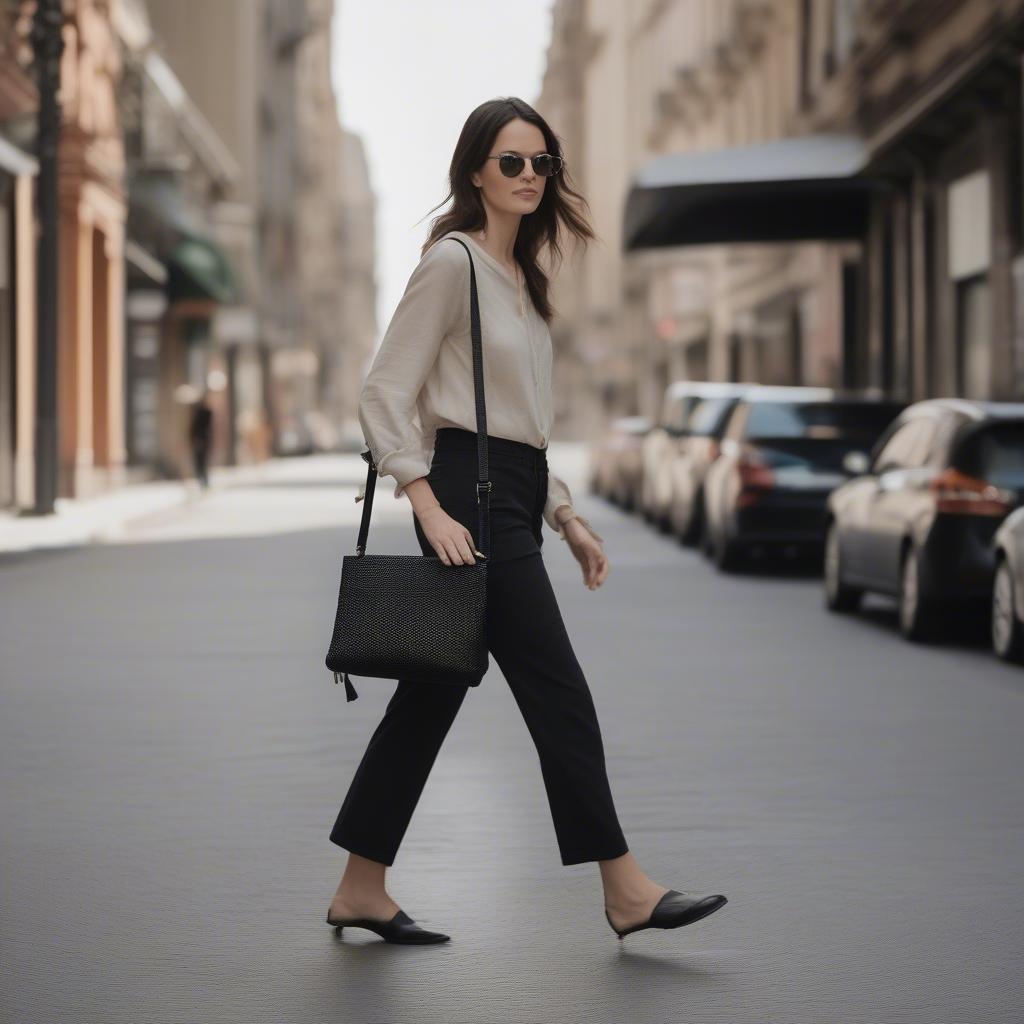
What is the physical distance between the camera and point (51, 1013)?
5082 mm

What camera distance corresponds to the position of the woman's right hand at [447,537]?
522 centimetres

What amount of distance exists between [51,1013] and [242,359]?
78504 millimetres

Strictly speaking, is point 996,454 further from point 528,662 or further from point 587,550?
point 528,662

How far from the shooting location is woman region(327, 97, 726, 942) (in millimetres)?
5324

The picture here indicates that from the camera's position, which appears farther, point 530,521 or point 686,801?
point 686,801

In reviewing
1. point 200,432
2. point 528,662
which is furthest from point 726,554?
point 200,432

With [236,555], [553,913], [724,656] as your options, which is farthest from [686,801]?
[236,555]

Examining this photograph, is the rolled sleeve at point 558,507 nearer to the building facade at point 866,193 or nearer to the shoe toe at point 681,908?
the shoe toe at point 681,908

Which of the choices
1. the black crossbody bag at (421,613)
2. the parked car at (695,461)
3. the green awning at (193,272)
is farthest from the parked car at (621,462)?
the black crossbody bag at (421,613)

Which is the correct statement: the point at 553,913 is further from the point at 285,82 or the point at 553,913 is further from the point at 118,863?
the point at 285,82

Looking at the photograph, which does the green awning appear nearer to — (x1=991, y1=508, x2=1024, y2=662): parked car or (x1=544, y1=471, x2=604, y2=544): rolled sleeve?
(x1=991, y1=508, x2=1024, y2=662): parked car

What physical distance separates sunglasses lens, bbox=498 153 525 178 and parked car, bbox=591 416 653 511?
26843 millimetres

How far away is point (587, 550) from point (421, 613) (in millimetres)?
578

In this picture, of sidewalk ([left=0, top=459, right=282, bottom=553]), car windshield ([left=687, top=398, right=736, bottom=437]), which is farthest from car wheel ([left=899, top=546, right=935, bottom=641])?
sidewalk ([left=0, top=459, right=282, bottom=553])
